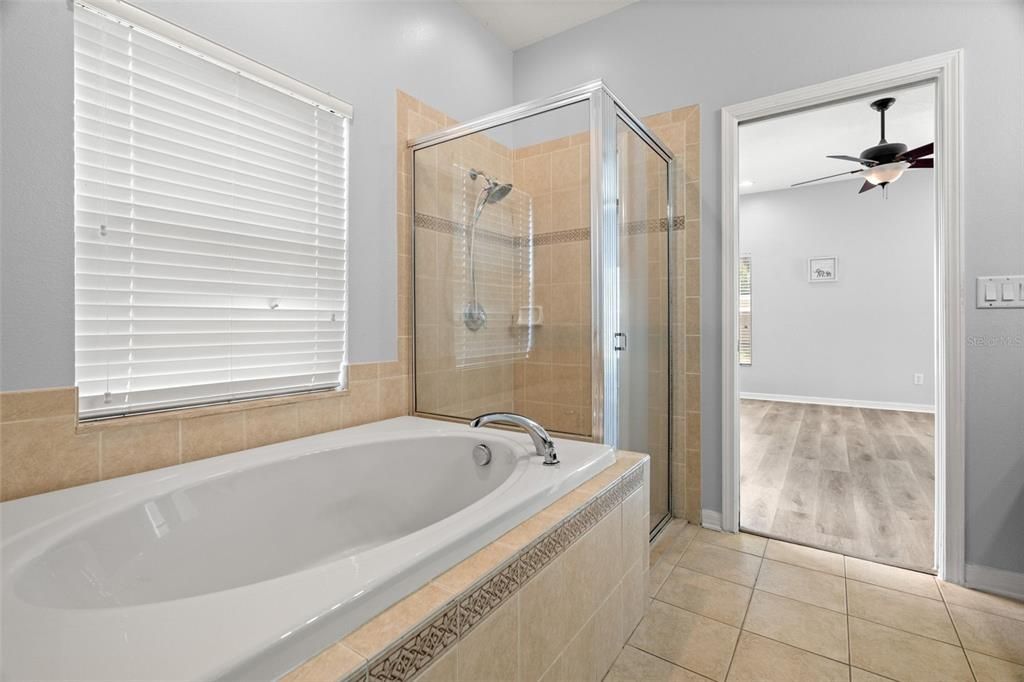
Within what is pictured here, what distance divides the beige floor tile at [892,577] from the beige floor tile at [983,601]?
40 millimetres

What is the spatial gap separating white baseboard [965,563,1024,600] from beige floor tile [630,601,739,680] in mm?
1062

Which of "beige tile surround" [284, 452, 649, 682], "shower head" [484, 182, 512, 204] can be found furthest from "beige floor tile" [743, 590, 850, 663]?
"shower head" [484, 182, 512, 204]

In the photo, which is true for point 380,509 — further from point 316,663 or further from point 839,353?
point 839,353

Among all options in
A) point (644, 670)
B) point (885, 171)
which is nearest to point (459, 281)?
point (644, 670)

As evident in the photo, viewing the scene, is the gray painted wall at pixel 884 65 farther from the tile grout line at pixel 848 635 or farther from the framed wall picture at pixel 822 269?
the framed wall picture at pixel 822 269

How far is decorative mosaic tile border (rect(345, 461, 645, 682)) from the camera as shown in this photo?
692mm

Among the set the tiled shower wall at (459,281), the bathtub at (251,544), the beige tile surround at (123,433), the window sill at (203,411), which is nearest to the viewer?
the bathtub at (251,544)

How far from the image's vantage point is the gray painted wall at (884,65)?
69.3 inches

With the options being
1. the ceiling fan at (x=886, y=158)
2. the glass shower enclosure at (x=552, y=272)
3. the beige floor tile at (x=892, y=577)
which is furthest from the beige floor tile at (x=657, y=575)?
the ceiling fan at (x=886, y=158)

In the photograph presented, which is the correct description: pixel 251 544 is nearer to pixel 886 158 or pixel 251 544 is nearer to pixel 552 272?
pixel 552 272

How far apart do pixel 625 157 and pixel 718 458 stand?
1504mm

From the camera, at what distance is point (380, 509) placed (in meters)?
1.70

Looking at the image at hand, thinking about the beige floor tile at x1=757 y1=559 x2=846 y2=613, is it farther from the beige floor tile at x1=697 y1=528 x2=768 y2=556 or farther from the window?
the window

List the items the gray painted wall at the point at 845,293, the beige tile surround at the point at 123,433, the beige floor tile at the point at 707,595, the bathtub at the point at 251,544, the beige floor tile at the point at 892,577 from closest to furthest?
the bathtub at the point at 251,544
the beige tile surround at the point at 123,433
the beige floor tile at the point at 707,595
the beige floor tile at the point at 892,577
the gray painted wall at the point at 845,293
